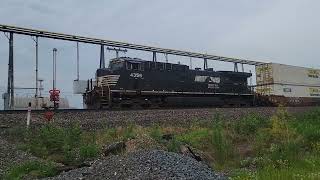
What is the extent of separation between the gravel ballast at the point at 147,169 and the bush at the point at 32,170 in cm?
118

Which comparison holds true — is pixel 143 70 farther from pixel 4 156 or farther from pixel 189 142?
pixel 4 156

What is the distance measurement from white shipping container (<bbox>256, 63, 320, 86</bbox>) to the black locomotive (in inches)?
254

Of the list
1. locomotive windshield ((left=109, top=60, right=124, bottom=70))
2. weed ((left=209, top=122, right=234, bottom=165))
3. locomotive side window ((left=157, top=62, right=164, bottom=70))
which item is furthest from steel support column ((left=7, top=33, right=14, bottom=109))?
weed ((left=209, top=122, right=234, bottom=165))

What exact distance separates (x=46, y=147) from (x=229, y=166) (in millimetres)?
5127

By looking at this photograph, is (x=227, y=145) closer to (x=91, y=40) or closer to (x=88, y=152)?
(x=88, y=152)

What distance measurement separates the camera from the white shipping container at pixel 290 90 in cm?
3822

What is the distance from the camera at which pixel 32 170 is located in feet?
31.9

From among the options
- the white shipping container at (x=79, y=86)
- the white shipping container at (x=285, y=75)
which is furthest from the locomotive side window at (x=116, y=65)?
the white shipping container at (x=285, y=75)

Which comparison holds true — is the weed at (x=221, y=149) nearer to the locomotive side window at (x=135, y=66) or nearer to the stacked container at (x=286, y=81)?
the locomotive side window at (x=135, y=66)

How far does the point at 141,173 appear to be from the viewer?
7.12m

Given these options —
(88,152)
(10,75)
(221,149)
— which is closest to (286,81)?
(10,75)

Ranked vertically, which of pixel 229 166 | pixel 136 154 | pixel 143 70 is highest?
pixel 143 70

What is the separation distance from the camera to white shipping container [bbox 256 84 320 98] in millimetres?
38219

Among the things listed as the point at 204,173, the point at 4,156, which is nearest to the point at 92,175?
the point at 204,173
